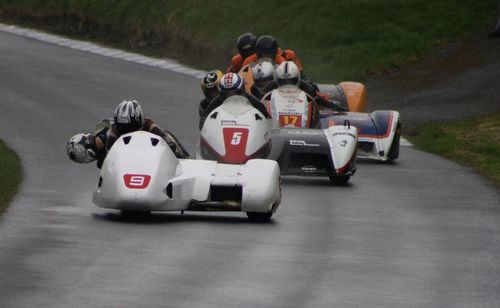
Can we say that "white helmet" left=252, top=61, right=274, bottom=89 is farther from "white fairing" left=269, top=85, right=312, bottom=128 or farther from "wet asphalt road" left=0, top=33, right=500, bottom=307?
"wet asphalt road" left=0, top=33, right=500, bottom=307

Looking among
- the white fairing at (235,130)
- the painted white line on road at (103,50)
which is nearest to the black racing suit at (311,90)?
the white fairing at (235,130)

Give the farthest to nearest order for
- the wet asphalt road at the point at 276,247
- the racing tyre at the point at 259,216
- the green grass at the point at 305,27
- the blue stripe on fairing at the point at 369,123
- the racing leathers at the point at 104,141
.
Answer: the green grass at the point at 305,27 < the blue stripe on fairing at the point at 369,123 < the racing leathers at the point at 104,141 < the racing tyre at the point at 259,216 < the wet asphalt road at the point at 276,247

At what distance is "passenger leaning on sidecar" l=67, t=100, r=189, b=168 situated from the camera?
17.0m

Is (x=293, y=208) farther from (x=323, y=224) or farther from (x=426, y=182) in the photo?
(x=426, y=182)

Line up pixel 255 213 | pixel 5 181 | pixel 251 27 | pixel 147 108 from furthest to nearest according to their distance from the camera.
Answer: pixel 251 27, pixel 147 108, pixel 5 181, pixel 255 213

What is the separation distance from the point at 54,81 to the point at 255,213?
62.5 ft

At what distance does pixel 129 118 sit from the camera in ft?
55.8

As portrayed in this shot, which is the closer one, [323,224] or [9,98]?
[323,224]

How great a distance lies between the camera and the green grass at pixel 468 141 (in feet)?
78.0

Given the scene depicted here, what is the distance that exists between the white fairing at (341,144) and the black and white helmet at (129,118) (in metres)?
3.57

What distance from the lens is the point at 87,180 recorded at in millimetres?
19859

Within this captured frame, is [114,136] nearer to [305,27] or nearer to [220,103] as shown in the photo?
[220,103]

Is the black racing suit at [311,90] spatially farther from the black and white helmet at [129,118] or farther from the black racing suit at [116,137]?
the black and white helmet at [129,118]

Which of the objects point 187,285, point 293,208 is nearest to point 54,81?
point 293,208
